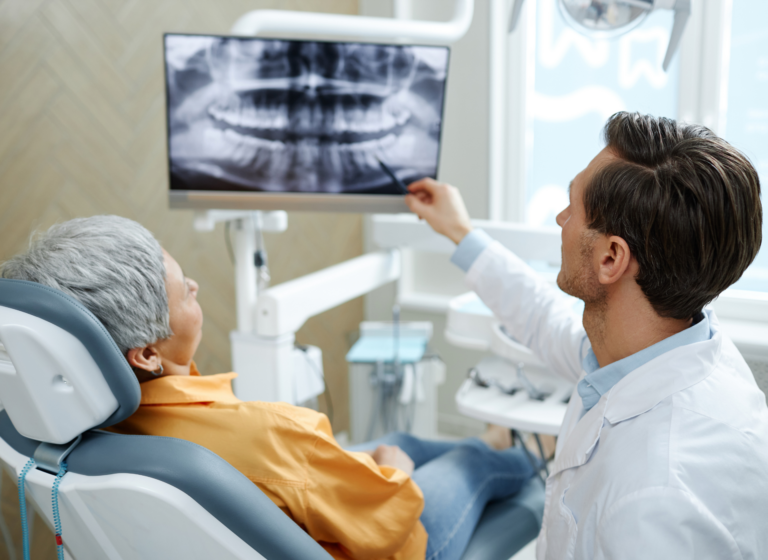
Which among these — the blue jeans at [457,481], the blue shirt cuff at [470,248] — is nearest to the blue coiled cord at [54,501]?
the blue jeans at [457,481]

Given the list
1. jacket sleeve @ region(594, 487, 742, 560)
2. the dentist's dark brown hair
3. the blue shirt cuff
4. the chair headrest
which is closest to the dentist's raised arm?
the blue shirt cuff

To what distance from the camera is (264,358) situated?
1.58 metres

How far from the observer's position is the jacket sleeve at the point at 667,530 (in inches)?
28.4

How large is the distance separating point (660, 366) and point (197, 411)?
701 mm

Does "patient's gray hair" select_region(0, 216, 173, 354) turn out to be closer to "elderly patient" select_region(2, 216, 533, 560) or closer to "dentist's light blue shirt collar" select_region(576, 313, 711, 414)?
"elderly patient" select_region(2, 216, 533, 560)

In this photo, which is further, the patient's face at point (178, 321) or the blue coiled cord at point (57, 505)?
the patient's face at point (178, 321)

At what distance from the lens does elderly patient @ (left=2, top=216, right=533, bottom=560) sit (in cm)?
93

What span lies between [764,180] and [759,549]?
6.59 ft

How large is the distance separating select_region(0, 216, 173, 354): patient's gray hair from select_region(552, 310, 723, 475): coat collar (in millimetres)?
668

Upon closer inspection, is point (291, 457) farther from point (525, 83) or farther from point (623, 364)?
point (525, 83)

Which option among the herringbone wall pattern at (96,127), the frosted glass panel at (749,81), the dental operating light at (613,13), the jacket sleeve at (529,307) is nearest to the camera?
the dental operating light at (613,13)

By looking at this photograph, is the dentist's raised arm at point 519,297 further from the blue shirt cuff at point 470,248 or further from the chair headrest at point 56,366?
the chair headrest at point 56,366

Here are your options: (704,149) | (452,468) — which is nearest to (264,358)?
(452,468)

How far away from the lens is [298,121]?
1529 mm
